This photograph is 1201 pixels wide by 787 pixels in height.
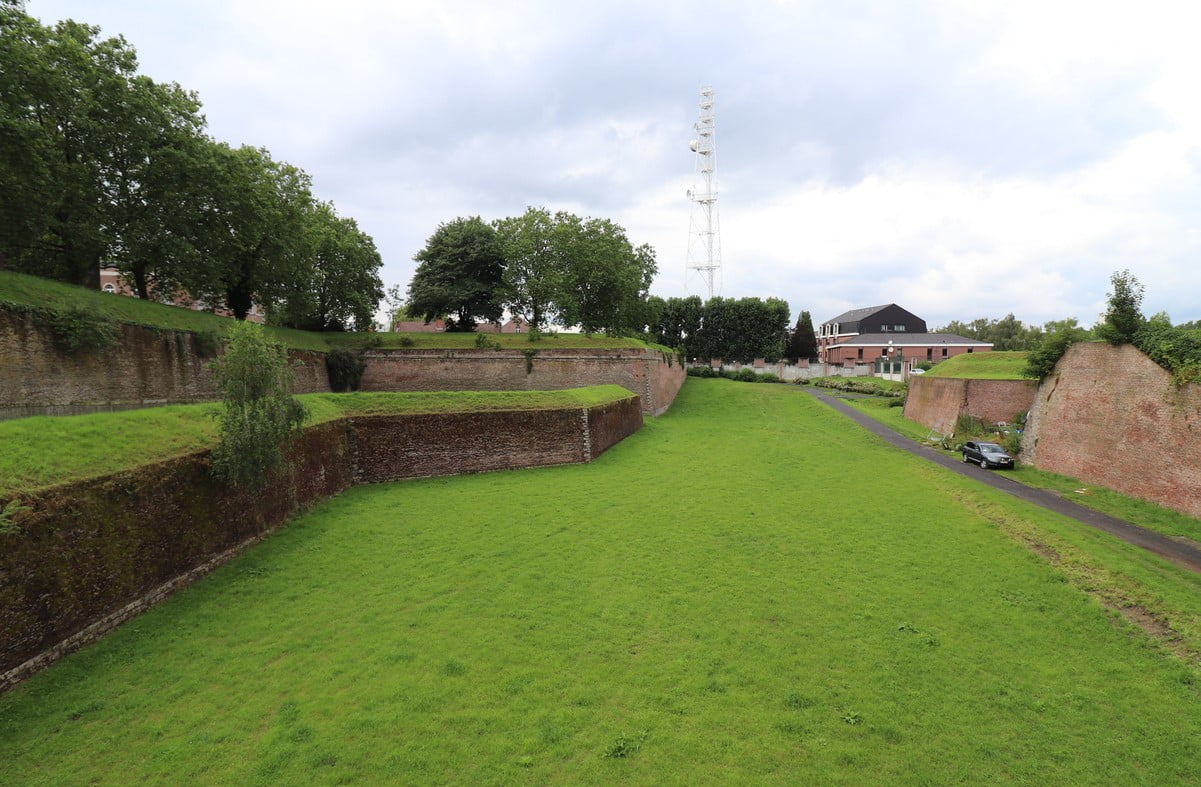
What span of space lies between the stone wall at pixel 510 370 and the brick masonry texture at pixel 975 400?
17468mm

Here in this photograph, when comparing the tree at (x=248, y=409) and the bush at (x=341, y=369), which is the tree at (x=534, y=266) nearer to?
the bush at (x=341, y=369)

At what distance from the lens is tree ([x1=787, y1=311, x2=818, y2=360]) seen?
6906 centimetres

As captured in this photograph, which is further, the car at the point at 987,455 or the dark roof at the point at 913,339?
the dark roof at the point at 913,339

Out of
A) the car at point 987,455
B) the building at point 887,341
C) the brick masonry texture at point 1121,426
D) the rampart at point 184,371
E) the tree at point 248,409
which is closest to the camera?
the tree at point 248,409

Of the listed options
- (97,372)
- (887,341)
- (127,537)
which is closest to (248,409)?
(127,537)

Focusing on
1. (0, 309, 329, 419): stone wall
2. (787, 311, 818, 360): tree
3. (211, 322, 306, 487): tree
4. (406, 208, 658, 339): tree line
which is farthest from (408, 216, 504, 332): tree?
(787, 311, 818, 360): tree

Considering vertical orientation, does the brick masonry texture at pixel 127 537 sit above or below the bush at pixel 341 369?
below

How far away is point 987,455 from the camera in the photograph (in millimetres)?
21078

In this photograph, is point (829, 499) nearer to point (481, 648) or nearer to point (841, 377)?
point (481, 648)

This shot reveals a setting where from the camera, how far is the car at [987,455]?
2083 cm

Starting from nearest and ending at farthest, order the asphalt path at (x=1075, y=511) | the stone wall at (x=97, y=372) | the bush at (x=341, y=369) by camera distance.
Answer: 1. the asphalt path at (x=1075, y=511)
2. the stone wall at (x=97, y=372)
3. the bush at (x=341, y=369)

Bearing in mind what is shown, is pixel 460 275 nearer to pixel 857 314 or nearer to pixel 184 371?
pixel 184 371

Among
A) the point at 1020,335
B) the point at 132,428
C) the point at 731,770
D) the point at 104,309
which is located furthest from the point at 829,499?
the point at 1020,335

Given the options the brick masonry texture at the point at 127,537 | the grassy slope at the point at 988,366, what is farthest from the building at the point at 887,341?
the brick masonry texture at the point at 127,537
